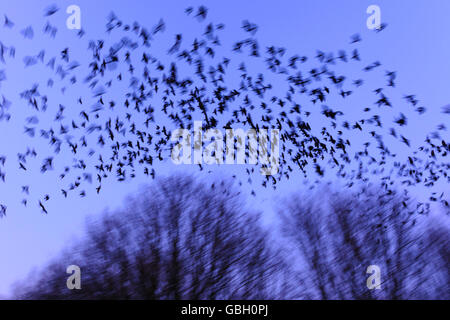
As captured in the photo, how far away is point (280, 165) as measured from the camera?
7719 mm

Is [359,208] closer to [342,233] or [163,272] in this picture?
[342,233]

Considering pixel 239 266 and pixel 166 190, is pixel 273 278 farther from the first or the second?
pixel 166 190

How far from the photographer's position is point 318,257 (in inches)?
365

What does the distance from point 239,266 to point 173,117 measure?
3.38 metres

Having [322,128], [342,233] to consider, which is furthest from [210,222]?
[322,128]

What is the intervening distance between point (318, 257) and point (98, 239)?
411 centimetres

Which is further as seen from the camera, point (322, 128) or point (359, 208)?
point (359, 208)
